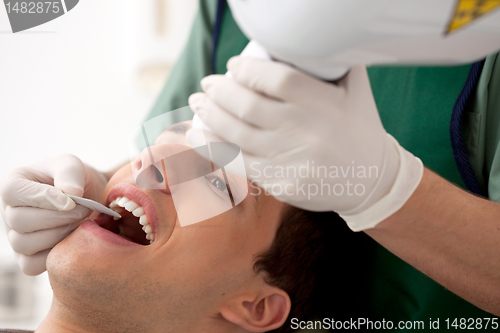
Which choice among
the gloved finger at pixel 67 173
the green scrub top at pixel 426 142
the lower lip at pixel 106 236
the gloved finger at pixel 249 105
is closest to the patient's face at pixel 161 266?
the lower lip at pixel 106 236

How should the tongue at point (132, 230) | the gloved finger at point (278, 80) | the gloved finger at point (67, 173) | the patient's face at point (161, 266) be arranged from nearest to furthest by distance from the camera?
1. the gloved finger at point (278, 80)
2. the patient's face at point (161, 266)
3. the gloved finger at point (67, 173)
4. the tongue at point (132, 230)

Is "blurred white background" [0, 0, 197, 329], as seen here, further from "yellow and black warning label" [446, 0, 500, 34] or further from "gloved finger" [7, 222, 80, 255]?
"yellow and black warning label" [446, 0, 500, 34]

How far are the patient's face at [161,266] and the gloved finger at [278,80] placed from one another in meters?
0.44

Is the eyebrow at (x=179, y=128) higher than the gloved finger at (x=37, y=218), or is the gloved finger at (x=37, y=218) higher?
the eyebrow at (x=179, y=128)

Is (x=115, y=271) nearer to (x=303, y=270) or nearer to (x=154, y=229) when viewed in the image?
(x=154, y=229)

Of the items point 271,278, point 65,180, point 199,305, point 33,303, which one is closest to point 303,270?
point 271,278

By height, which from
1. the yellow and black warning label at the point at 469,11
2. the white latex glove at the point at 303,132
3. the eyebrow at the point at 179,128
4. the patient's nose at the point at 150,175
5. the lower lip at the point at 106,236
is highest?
the yellow and black warning label at the point at 469,11

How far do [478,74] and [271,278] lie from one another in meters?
0.76

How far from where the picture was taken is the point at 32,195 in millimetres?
966

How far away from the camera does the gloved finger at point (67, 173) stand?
103cm

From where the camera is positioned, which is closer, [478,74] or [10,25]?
[478,74]

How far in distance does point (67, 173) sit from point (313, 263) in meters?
0.73

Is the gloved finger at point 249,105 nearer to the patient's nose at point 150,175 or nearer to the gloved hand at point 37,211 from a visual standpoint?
the patient's nose at point 150,175

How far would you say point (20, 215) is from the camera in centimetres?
98
